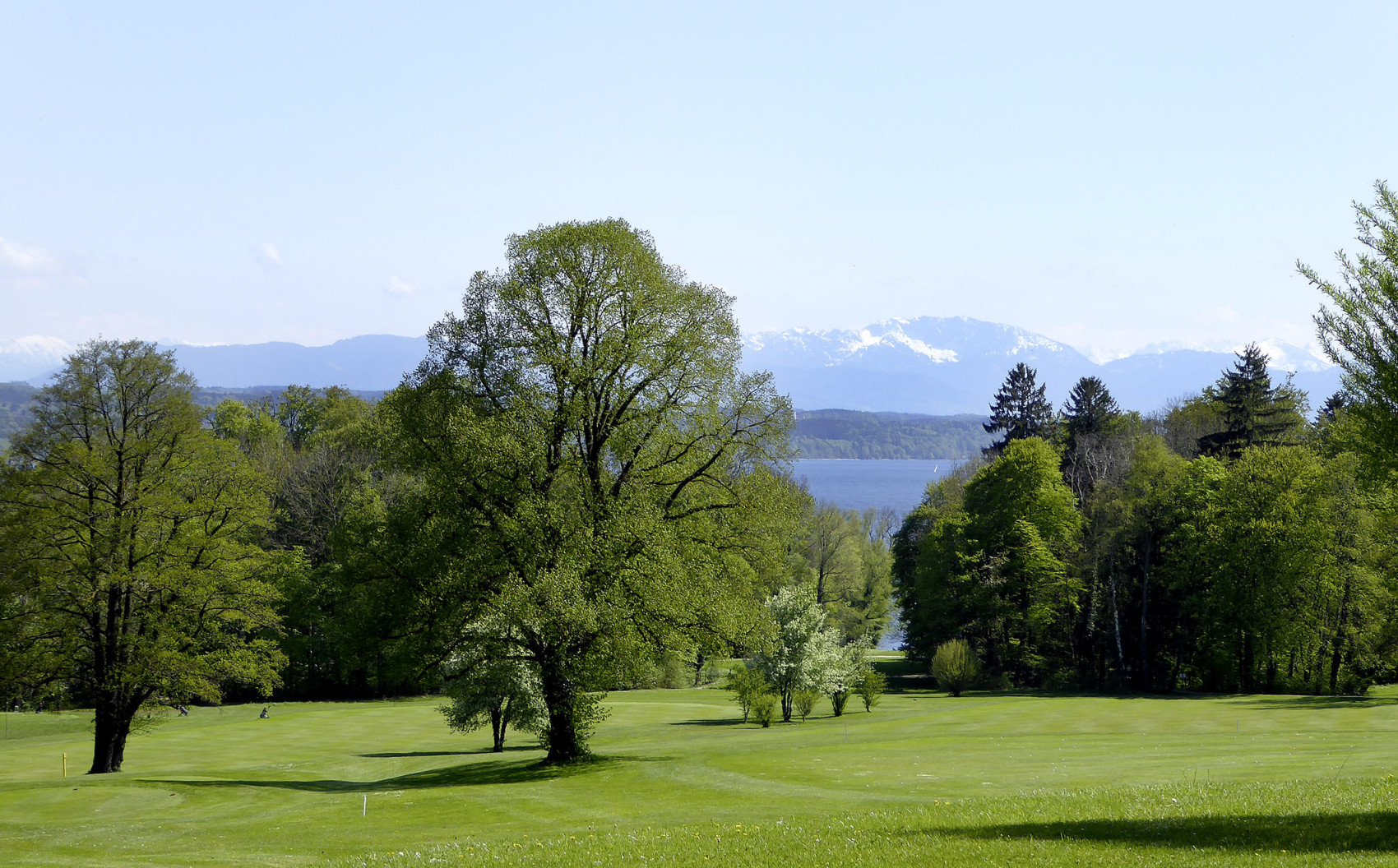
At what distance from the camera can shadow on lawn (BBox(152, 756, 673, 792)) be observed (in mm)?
26062

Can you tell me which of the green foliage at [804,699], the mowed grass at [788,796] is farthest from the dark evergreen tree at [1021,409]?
the green foliage at [804,699]

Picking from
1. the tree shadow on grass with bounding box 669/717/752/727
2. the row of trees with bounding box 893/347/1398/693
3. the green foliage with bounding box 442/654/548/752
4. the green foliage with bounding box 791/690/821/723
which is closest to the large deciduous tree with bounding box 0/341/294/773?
the green foliage with bounding box 442/654/548/752

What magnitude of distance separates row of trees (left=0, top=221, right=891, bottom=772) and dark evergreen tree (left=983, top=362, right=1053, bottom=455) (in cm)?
6224

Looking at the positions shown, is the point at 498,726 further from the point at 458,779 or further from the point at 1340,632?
the point at 1340,632

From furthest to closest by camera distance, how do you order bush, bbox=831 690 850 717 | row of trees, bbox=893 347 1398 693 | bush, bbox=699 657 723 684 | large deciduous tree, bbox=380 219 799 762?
1. bush, bbox=699 657 723 684
2. bush, bbox=831 690 850 717
3. row of trees, bbox=893 347 1398 693
4. large deciduous tree, bbox=380 219 799 762

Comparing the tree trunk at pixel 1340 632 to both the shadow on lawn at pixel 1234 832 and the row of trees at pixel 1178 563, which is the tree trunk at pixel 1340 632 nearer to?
the row of trees at pixel 1178 563

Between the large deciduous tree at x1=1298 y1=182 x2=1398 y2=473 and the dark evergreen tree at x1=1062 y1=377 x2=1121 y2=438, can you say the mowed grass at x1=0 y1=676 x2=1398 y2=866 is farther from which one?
the dark evergreen tree at x1=1062 y1=377 x2=1121 y2=438

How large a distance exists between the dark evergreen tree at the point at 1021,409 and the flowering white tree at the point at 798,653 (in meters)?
47.0

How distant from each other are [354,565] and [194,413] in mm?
11936

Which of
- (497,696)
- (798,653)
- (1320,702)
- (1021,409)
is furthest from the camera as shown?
(1021,409)

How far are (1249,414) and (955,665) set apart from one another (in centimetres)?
2585

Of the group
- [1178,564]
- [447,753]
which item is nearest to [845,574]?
[1178,564]

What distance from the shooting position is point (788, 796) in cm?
2109

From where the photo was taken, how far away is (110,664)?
106 feet
